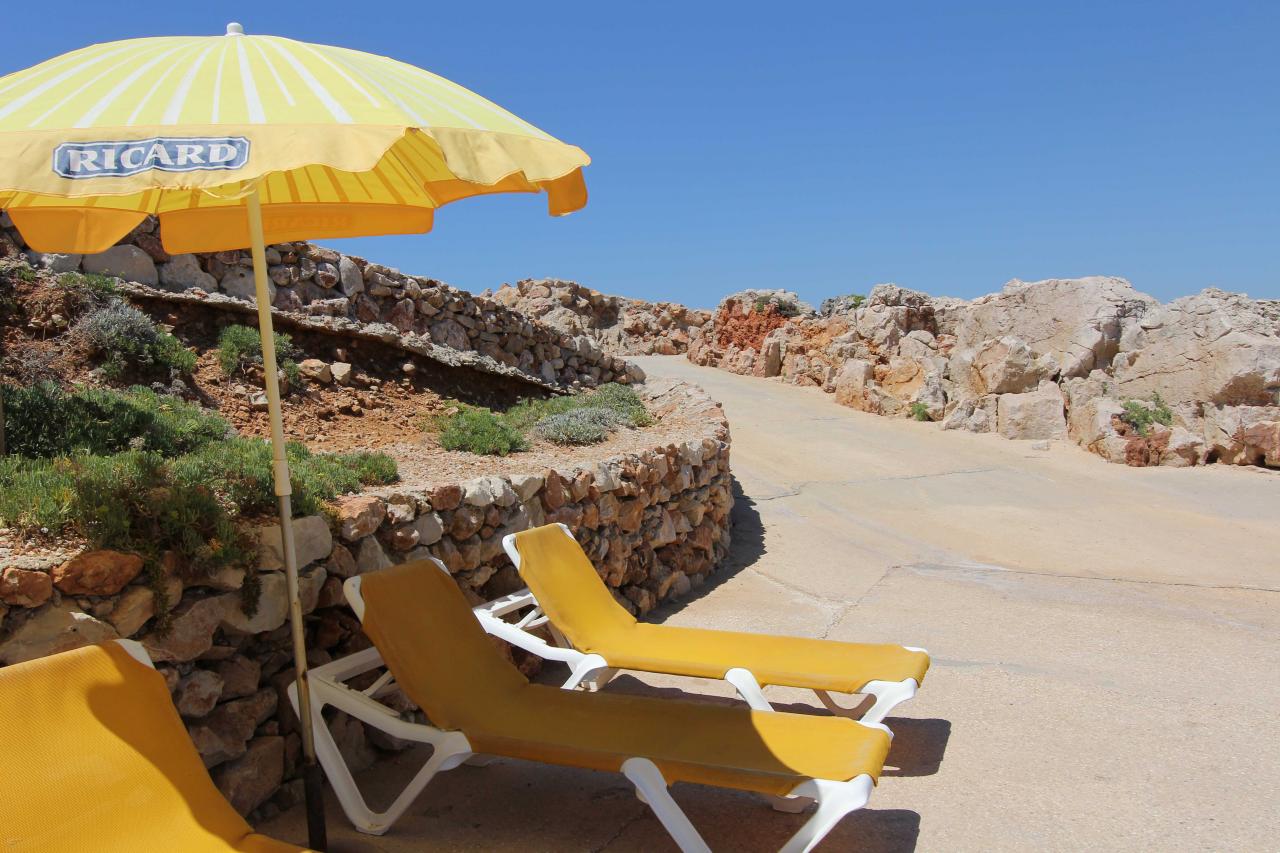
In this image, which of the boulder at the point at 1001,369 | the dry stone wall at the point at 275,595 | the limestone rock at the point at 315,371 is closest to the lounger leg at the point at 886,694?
the dry stone wall at the point at 275,595

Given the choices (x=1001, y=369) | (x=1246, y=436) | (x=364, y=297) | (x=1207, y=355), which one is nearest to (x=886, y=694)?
(x=364, y=297)

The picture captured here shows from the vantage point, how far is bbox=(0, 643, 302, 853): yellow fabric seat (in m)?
2.29

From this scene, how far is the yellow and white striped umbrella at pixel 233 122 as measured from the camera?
86.1 inches

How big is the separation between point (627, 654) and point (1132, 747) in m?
2.33

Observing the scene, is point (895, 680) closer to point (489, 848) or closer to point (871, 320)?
point (489, 848)

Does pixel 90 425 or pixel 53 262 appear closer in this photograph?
pixel 90 425

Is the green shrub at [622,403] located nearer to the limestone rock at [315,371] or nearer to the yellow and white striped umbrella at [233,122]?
the limestone rock at [315,371]

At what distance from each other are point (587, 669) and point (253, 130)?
2.88 m

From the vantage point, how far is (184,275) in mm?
8648

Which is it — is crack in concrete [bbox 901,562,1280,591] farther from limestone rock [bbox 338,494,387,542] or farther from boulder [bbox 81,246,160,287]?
boulder [bbox 81,246,160,287]

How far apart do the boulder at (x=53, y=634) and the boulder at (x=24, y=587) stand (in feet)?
0.17

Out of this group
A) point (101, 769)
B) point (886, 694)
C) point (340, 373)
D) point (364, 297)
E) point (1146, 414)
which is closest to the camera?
point (101, 769)

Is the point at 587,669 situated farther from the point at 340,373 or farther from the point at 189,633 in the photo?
the point at 340,373

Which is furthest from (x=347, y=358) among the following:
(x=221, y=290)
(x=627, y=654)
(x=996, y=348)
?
(x=996, y=348)
